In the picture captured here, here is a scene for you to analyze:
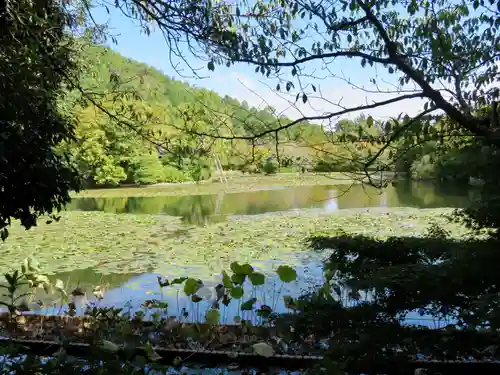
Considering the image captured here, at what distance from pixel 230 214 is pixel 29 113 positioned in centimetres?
837

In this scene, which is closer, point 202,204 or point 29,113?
point 29,113

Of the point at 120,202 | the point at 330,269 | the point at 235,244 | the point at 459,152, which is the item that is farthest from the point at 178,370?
the point at 120,202

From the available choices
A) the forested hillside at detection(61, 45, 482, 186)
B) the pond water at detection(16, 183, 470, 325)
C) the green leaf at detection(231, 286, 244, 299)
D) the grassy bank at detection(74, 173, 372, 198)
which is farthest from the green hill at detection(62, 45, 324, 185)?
the grassy bank at detection(74, 173, 372, 198)

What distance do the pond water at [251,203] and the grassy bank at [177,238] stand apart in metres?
0.93

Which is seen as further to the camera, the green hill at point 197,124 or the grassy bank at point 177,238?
the grassy bank at point 177,238

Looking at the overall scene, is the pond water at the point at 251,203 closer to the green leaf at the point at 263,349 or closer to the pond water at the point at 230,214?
the pond water at the point at 230,214

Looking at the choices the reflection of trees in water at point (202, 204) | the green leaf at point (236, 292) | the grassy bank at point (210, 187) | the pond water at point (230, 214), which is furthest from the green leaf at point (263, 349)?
the grassy bank at point (210, 187)

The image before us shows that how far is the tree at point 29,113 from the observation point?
1.66 m

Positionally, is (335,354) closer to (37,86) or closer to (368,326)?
(368,326)

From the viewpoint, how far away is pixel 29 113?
1.75 m

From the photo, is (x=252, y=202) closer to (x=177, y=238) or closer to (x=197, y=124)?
(x=177, y=238)

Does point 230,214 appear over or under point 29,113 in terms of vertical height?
under

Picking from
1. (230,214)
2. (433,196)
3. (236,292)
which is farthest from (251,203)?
(236,292)

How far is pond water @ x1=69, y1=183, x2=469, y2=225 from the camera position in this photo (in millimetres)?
10633
